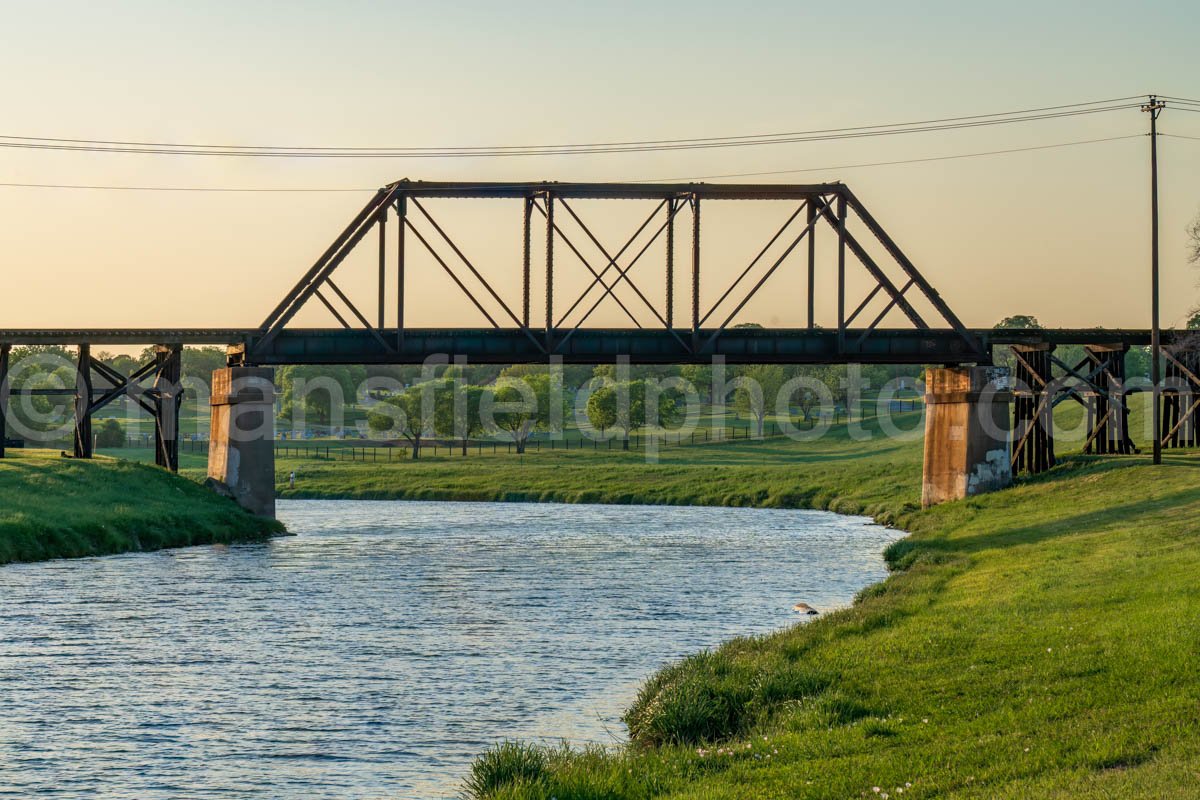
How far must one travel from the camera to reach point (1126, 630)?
64.6ft

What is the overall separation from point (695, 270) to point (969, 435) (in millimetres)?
13493

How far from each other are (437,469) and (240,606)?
72.8 metres

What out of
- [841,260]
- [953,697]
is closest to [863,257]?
[841,260]

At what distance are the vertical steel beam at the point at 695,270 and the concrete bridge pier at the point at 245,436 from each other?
1735 centimetres

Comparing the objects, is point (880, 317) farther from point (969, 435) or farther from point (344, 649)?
point (344, 649)

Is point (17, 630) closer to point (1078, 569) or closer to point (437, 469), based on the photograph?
point (1078, 569)

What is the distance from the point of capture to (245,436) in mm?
55781

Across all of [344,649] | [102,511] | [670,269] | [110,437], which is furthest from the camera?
[110,437]

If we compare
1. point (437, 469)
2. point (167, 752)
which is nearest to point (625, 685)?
point (167, 752)

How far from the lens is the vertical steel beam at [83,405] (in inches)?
2285

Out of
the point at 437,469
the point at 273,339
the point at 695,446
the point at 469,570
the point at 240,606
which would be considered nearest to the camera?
the point at 240,606

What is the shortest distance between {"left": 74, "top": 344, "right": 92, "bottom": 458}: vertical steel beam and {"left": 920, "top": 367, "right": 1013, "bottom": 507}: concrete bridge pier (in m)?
36.3

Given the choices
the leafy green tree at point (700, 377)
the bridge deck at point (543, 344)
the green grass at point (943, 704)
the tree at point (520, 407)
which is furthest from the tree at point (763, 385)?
the green grass at point (943, 704)

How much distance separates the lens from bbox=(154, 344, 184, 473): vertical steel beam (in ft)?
193
